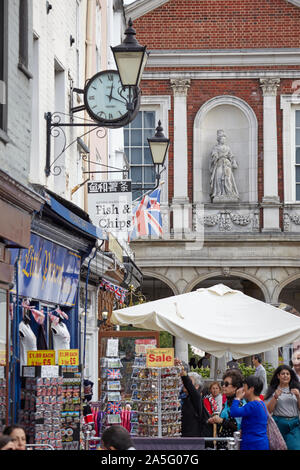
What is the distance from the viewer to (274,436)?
9.05m

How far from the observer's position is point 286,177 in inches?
1130

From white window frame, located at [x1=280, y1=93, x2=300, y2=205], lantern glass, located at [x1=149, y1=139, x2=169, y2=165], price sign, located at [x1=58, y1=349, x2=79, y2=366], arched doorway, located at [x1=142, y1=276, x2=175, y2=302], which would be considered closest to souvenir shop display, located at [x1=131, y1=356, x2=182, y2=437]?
price sign, located at [x1=58, y1=349, x2=79, y2=366]

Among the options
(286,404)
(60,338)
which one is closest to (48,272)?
(60,338)

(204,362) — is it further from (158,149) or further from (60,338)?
(60,338)

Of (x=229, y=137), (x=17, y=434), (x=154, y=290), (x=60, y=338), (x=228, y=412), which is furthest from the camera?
(x=154, y=290)

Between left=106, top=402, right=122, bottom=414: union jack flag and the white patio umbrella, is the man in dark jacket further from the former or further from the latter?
left=106, top=402, right=122, bottom=414: union jack flag

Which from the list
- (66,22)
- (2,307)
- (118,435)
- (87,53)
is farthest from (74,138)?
(118,435)

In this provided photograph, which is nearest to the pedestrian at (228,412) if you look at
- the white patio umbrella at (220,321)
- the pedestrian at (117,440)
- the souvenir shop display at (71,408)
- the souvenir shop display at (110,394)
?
the white patio umbrella at (220,321)

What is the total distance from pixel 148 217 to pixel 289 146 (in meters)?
9.19

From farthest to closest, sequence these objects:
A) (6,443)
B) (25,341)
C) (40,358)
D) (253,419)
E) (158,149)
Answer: (158,149) < (25,341) < (40,358) < (253,419) < (6,443)

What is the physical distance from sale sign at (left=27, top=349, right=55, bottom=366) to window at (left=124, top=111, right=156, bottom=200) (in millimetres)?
18564

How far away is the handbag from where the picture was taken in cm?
905

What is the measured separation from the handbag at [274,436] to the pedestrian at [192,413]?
206 centimetres

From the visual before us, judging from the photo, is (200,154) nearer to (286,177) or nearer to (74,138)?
(286,177)
